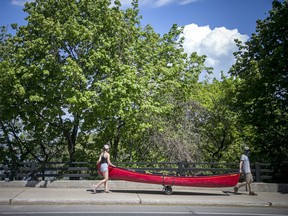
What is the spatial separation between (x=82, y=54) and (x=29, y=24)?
353 centimetres

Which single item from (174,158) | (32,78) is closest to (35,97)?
(32,78)

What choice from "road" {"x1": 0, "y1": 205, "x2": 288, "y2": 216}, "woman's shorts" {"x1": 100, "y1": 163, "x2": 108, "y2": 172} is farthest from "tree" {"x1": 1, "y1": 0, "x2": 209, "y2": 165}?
"road" {"x1": 0, "y1": 205, "x2": 288, "y2": 216}

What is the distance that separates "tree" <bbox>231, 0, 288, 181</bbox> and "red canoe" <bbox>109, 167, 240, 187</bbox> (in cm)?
600

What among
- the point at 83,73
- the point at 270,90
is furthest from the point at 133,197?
the point at 270,90

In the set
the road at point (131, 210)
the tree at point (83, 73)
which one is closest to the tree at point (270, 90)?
the tree at point (83, 73)

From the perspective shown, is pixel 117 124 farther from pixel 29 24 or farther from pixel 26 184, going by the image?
pixel 29 24

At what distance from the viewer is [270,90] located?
16.0 metres

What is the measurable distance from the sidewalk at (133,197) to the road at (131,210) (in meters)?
0.30

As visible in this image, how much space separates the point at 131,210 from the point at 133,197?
1.61m

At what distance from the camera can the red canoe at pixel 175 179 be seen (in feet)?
34.2

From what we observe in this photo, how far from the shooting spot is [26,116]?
587 inches

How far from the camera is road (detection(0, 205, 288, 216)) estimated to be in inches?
294

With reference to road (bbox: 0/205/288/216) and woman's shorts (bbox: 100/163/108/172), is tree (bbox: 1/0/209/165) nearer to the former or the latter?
woman's shorts (bbox: 100/163/108/172)

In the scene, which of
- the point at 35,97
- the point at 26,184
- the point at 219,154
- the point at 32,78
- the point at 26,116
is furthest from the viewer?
the point at 219,154
